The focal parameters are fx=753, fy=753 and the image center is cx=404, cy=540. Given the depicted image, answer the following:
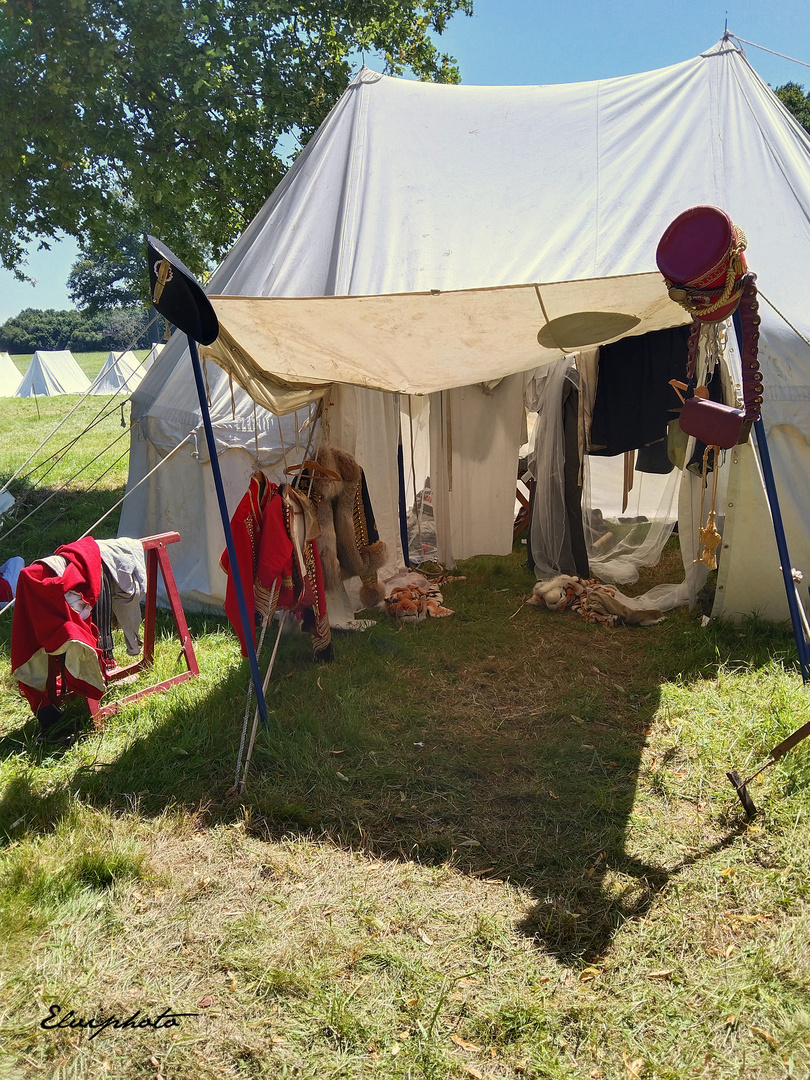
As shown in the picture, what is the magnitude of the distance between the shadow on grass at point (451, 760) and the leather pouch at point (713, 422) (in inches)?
53.6

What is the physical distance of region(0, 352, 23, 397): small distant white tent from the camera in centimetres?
2131

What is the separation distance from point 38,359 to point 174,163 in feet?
51.2

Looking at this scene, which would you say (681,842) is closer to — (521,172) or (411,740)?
(411,740)

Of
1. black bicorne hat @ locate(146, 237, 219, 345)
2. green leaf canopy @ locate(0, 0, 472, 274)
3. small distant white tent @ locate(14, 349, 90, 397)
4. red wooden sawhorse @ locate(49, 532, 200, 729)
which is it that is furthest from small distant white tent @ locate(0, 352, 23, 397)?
black bicorne hat @ locate(146, 237, 219, 345)

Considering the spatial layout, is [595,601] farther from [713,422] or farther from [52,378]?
[52,378]

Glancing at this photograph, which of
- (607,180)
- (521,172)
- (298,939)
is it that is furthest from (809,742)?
(521,172)

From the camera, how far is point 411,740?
3400 mm

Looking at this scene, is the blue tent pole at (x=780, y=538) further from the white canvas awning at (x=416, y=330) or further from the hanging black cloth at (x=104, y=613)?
the hanging black cloth at (x=104, y=613)

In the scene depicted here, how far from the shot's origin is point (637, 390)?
4699 millimetres

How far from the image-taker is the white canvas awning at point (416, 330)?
9.46 ft

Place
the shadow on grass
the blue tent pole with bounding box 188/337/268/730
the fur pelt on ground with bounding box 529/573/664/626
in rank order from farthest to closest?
1. the fur pelt on ground with bounding box 529/573/664/626
2. the blue tent pole with bounding box 188/337/268/730
3. the shadow on grass

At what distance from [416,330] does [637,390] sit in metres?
2.04

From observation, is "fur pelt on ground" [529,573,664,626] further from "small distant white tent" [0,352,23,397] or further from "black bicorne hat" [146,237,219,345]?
"small distant white tent" [0,352,23,397]

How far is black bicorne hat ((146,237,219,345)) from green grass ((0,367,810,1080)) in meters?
1.73
